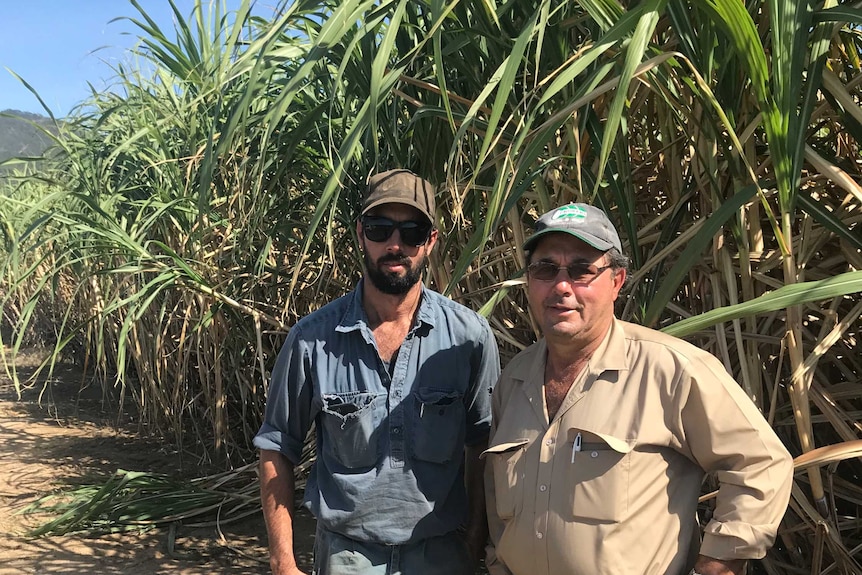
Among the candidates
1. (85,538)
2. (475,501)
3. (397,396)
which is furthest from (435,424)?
(85,538)

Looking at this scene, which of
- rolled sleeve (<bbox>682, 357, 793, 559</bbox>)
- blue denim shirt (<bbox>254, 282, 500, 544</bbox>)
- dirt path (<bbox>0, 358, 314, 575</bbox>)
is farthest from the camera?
dirt path (<bbox>0, 358, 314, 575</bbox>)

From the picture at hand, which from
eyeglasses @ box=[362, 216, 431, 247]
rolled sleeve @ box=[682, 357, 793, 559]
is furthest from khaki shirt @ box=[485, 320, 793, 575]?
eyeglasses @ box=[362, 216, 431, 247]

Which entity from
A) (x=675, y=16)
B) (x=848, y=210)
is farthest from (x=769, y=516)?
(x=675, y=16)

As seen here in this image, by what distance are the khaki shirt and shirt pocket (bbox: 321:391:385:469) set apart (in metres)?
0.33

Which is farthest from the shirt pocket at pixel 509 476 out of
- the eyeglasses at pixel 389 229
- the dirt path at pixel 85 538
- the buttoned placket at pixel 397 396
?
the dirt path at pixel 85 538

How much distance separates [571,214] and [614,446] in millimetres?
396

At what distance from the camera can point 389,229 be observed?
1.54m

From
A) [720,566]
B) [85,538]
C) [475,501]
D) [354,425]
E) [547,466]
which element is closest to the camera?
[720,566]

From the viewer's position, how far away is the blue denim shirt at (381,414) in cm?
147

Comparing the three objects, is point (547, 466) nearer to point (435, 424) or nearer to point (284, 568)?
point (435, 424)

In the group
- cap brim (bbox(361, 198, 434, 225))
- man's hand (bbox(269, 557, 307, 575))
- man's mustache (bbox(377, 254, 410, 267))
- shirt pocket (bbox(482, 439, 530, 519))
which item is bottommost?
man's hand (bbox(269, 557, 307, 575))

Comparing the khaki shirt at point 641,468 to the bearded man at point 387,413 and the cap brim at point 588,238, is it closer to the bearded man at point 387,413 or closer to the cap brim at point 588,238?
the cap brim at point 588,238

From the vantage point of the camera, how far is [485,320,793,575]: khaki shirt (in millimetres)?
1121

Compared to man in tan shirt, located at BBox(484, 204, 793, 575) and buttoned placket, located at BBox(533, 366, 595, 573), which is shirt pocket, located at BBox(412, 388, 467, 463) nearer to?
man in tan shirt, located at BBox(484, 204, 793, 575)
